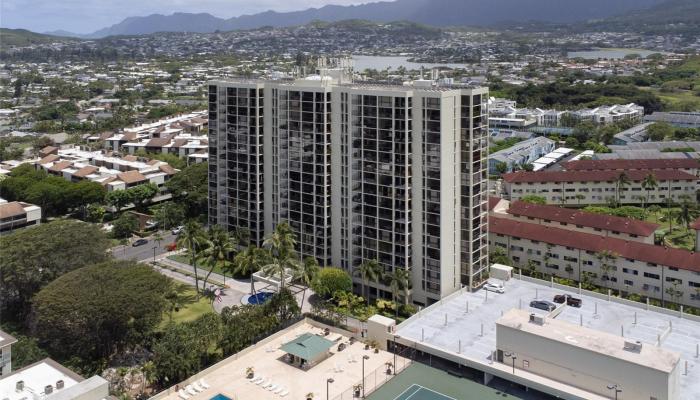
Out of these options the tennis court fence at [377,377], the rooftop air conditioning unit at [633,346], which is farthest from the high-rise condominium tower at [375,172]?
the rooftop air conditioning unit at [633,346]

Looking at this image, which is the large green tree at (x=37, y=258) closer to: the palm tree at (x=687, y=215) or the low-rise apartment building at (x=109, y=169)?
the low-rise apartment building at (x=109, y=169)

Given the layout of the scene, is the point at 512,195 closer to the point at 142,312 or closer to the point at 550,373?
the point at 550,373

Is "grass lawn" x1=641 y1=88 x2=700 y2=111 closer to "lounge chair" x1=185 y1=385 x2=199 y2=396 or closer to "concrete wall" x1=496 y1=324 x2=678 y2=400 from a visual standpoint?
"concrete wall" x1=496 y1=324 x2=678 y2=400

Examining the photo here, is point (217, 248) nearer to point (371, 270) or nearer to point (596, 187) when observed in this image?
point (371, 270)

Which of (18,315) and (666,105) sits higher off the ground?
(666,105)

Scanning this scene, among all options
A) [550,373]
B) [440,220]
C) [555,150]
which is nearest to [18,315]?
[440,220]

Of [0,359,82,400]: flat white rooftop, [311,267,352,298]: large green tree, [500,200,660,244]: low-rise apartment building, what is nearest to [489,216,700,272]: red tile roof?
A: [500,200,660,244]: low-rise apartment building
